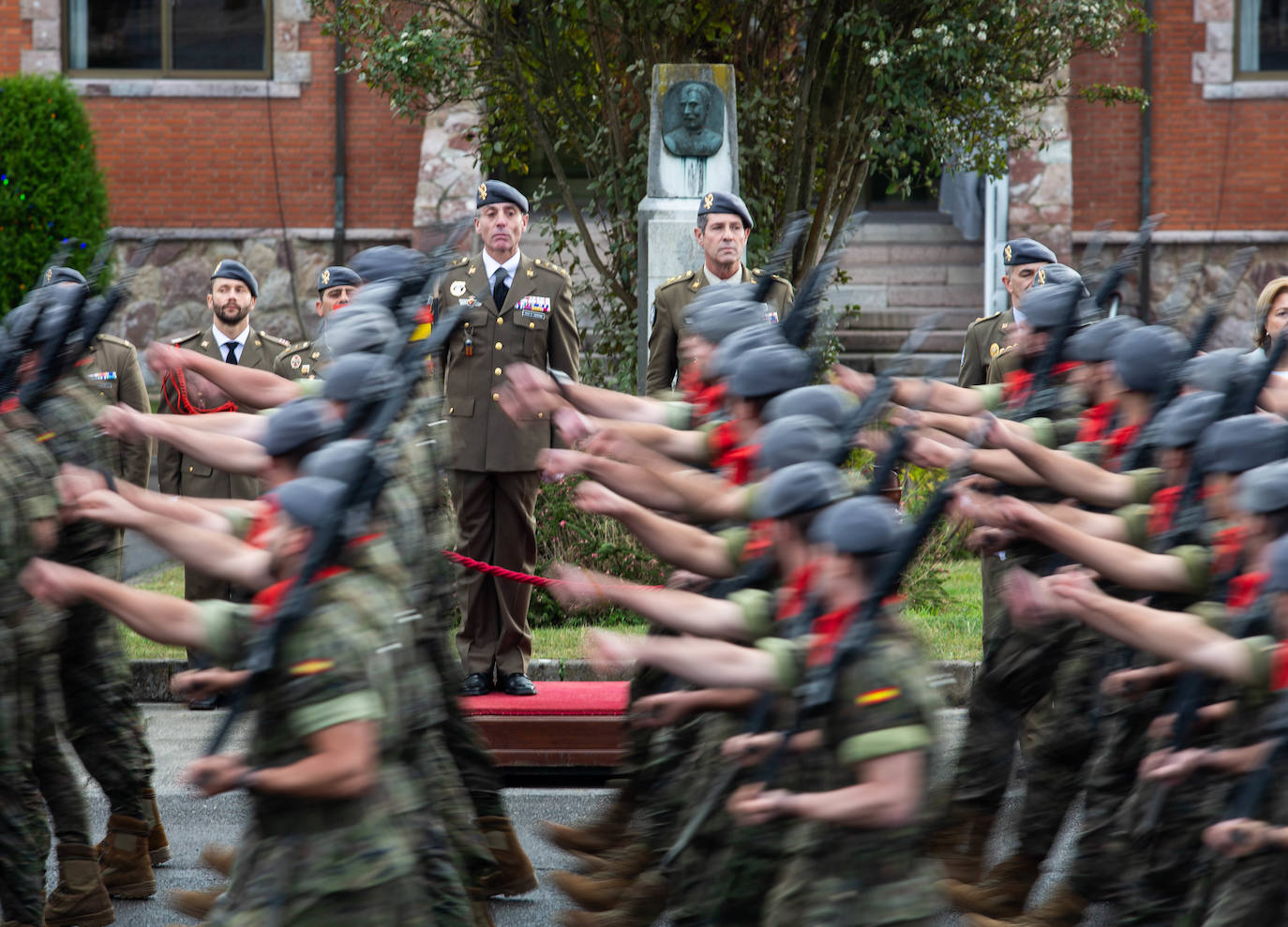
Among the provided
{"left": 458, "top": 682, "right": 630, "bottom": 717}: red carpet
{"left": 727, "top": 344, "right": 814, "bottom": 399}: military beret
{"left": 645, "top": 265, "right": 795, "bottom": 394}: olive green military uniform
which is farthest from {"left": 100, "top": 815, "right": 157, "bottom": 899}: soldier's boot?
{"left": 645, "top": 265, "right": 795, "bottom": 394}: olive green military uniform

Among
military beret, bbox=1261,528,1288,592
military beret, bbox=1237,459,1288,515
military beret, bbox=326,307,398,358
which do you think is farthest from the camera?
military beret, bbox=326,307,398,358

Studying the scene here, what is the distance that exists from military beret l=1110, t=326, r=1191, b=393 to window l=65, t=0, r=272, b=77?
42.3 ft

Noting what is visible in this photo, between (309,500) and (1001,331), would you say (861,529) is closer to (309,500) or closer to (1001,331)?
(309,500)

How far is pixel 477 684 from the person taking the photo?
7871 millimetres

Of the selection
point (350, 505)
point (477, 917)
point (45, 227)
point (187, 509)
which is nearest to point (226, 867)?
point (477, 917)

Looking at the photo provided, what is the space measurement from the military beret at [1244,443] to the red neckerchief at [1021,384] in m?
1.42

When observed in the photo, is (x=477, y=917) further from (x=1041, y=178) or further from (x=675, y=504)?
(x=1041, y=178)

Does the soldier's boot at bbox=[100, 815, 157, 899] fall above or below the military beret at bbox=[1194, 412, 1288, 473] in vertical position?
below

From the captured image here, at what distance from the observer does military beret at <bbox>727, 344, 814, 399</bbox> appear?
4797 millimetres

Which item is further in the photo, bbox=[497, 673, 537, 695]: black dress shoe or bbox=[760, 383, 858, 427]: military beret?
bbox=[497, 673, 537, 695]: black dress shoe

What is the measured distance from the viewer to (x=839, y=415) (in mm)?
4629

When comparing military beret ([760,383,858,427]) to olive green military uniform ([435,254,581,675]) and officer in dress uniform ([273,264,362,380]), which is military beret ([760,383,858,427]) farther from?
officer in dress uniform ([273,264,362,380])

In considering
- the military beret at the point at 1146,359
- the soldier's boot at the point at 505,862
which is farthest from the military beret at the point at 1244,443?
the soldier's boot at the point at 505,862

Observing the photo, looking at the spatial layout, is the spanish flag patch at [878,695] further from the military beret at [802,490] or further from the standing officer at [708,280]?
the standing officer at [708,280]
